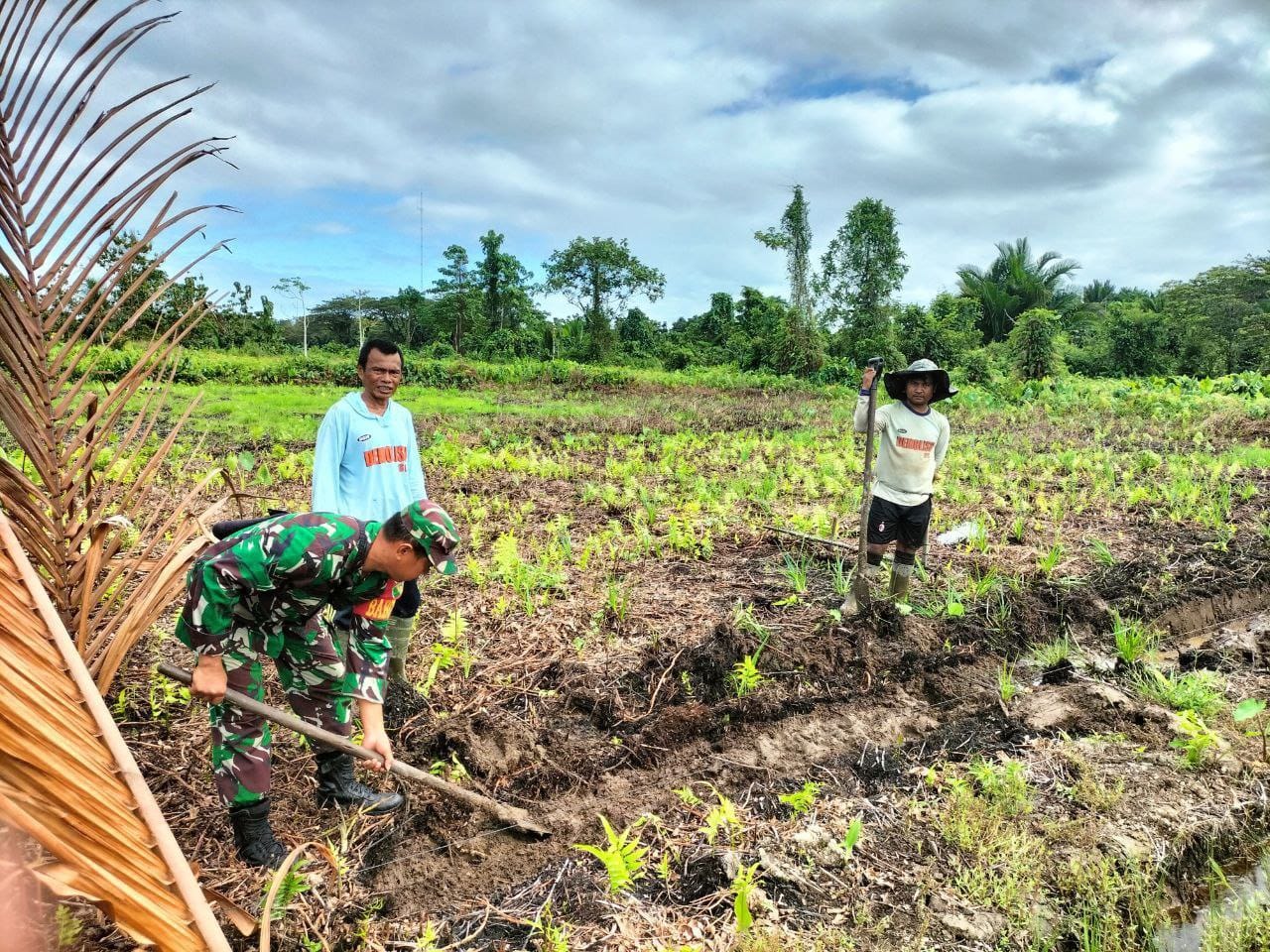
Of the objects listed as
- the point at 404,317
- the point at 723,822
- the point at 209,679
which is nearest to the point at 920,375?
the point at 723,822

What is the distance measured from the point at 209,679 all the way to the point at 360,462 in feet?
4.57

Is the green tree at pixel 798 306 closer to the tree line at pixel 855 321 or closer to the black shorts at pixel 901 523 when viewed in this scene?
the tree line at pixel 855 321

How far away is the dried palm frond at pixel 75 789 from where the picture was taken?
677mm

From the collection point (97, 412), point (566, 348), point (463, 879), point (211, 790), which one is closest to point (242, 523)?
point (97, 412)

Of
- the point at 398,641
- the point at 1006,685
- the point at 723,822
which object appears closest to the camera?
the point at 723,822

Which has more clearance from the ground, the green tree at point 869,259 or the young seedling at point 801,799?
the green tree at point 869,259

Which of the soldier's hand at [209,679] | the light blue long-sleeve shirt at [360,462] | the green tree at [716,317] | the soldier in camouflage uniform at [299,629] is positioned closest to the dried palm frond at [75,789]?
→ the soldier in camouflage uniform at [299,629]

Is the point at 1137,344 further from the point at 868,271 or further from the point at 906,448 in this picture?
the point at 906,448

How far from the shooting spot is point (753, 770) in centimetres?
343

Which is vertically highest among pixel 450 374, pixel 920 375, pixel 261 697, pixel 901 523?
pixel 920 375

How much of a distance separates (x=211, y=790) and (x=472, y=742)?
1072 millimetres

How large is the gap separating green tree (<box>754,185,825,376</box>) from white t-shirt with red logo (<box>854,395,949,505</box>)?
25.0 m

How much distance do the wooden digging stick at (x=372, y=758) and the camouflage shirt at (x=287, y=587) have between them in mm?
166

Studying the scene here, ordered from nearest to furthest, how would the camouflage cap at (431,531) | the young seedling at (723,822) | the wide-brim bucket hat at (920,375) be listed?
the camouflage cap at (431,531), the young seedling at (723,822), the wide-brim bucket hat at (920,375)
